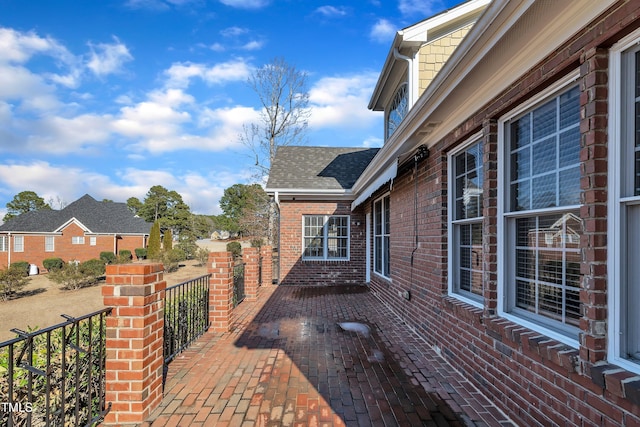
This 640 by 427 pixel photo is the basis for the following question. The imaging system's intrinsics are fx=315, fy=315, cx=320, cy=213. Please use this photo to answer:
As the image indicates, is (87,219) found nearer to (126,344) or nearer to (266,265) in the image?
(266,265)

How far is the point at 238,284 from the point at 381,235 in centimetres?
363

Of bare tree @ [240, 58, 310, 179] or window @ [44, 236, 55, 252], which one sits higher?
bare tree @ [240, 58, 310, 179]

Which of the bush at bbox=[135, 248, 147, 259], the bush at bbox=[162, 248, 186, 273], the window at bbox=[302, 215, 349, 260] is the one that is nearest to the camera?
the window at bbox=[302, 215, 349, 260]

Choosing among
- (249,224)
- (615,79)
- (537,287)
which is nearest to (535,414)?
(537,287)

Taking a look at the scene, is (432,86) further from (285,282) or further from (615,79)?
(285,282)

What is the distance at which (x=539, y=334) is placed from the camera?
228 centimetres

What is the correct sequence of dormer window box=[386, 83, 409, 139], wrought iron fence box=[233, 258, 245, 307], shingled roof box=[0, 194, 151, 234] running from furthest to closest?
shingled roof box=[0, 194, 151, 234]
wrought iron fence box=[233, 258, 245, 307]
dormer window box=[386, 83, 409, 139]

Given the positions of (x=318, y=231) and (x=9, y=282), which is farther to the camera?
(x=9, y=282)

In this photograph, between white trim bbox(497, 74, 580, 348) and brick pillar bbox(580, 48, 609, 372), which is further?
white trim bbox(497, 74, 580, 348)

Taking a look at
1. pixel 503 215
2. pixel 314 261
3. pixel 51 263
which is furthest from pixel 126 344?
pixel 51 263

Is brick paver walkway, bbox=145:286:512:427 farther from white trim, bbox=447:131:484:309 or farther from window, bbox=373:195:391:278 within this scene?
window, bbox=373:195:391:278

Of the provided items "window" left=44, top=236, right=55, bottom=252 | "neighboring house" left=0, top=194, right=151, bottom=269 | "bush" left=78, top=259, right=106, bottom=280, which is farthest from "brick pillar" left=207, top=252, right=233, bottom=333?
"window" left=44, top=236, right=55, bottom=252

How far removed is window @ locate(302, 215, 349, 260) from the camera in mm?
10023

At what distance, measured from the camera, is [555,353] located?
199cm
